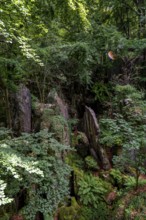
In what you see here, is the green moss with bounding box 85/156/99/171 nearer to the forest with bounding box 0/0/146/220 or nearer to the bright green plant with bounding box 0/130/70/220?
the forest with bounding box 0/0/146/220

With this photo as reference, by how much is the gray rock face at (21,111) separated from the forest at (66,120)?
0.03 m

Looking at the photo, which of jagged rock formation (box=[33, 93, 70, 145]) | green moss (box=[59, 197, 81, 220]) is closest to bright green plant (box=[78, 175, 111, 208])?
green moss (box=[59, 197, 81, 220])

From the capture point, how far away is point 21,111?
471cm

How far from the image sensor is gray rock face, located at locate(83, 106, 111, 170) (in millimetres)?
5574

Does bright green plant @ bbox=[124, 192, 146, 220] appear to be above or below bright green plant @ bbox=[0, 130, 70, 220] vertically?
below

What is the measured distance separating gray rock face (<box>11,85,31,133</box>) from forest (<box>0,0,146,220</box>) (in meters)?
0.03

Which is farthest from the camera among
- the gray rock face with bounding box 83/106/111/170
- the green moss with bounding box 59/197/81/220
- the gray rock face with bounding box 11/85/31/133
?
the gray rock face with bounding box 83/106/111/170

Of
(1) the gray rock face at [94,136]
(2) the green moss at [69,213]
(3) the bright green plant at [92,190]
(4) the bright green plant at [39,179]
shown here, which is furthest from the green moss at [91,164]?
(4) the bright green plant at [39,179]

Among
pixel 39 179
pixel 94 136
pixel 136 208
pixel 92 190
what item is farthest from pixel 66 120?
pixel 136 208

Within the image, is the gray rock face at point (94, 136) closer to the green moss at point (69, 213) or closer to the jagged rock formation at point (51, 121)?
the jagged rock formation at point (51, 121)

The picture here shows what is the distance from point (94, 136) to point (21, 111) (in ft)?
7.95

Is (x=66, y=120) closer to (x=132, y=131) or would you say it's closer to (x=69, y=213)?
(x=132, y=131)

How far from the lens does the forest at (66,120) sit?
319 cm

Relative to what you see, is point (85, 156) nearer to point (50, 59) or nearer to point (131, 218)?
point (131, 218)
